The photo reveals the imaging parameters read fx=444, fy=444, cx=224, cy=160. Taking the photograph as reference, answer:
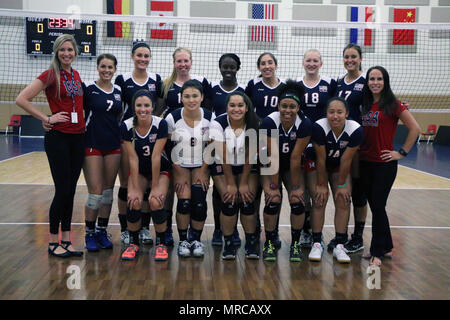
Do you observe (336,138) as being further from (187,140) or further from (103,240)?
(103,240)

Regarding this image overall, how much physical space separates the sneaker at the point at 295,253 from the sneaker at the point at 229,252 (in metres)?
0.52

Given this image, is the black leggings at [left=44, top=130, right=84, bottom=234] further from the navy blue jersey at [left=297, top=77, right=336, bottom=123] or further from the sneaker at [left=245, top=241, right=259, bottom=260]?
the navy blue jersey at [left=297, top=77, right=336, bottom=123]

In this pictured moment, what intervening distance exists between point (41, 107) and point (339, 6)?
11167mm

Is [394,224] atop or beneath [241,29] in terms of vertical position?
beneath

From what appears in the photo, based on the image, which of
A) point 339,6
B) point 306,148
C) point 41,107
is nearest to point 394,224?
point 306,148

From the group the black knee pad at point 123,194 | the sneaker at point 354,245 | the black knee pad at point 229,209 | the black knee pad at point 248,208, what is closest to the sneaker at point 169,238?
the black knee pad at point 123,194

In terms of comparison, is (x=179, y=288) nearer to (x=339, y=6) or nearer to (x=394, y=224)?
(x=394, y=224)

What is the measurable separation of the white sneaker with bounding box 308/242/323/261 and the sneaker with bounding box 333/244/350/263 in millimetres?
134

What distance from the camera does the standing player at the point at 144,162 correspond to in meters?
3.94

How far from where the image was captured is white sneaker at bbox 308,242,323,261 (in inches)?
156

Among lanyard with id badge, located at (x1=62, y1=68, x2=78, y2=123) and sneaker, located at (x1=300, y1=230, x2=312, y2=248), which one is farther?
sneaker, located at (x1=300, y1=230, x2=312, y2=248)

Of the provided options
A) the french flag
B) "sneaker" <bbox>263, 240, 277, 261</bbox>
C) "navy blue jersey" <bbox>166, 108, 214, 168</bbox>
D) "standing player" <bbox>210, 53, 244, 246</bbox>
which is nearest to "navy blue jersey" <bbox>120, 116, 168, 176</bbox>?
"navy blue jersey" <bbox>166, 108, 214, 168</bbox>

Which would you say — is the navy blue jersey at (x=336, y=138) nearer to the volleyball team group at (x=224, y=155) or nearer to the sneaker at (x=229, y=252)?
the volleyball team group at (x=224, y=155)
